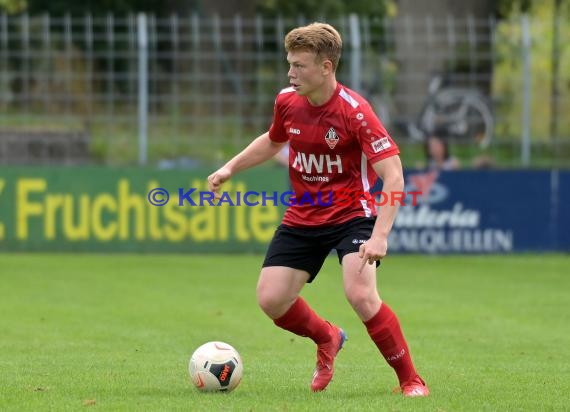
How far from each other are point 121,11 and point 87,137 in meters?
11.8

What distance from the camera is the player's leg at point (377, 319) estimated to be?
7535mm

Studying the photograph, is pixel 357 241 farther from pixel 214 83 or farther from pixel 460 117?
pixel 460 117

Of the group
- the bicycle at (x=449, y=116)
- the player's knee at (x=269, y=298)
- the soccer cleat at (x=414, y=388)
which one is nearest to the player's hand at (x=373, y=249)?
the player's knee at (x=269, y=298)

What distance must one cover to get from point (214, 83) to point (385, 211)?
519 inches

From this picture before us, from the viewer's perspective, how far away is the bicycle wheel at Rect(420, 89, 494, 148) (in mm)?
20406

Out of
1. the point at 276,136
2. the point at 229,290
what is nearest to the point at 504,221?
the point at 229,290

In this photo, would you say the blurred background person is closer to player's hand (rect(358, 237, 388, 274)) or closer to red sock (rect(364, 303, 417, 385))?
red sock (rect(364, 303, 417, 385))

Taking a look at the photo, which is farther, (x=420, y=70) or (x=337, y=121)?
(x=420, y=70)

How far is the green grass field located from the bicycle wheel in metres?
2.41

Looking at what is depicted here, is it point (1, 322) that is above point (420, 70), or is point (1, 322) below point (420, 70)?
below

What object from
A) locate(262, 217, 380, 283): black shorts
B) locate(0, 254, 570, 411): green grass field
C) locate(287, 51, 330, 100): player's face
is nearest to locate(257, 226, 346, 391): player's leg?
locate(262, 217, 380, 283): black shorts

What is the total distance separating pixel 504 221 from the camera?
19.4 metres

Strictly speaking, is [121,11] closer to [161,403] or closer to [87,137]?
[87,137]

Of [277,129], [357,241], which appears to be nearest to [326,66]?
[277,129]
